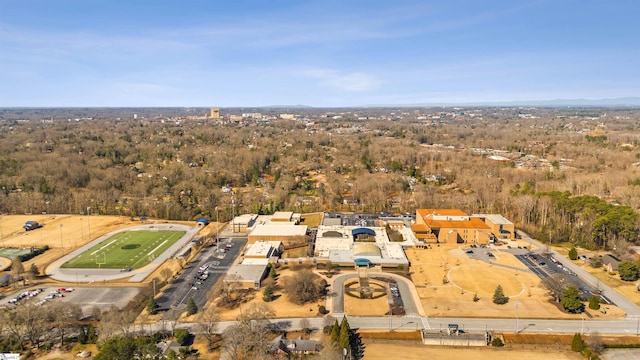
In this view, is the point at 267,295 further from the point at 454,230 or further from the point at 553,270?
the point at 553,270

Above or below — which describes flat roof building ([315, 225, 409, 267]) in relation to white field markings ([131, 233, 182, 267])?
above

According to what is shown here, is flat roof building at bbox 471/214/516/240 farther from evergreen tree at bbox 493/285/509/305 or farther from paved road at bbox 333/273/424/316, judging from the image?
paved road at bbox 333/273/424/316

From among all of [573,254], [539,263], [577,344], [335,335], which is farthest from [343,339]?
[573,254]

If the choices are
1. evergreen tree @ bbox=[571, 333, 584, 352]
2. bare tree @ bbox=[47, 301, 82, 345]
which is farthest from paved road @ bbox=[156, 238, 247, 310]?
evergreen tree @ bbox=[571, 333, 584, 352]

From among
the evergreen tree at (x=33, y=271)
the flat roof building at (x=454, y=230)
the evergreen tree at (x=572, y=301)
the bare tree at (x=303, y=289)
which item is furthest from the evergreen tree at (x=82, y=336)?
the evergreen tree at (x=572, y=301)

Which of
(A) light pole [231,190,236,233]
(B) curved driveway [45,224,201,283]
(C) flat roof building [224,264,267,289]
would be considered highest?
(A) light pole [231,190,236,233]

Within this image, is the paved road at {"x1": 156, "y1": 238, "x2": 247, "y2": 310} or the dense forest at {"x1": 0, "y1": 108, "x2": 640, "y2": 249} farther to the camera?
the dense forest at {"x1": 0, "y1": 108, "x2": 640, "y2": 249}

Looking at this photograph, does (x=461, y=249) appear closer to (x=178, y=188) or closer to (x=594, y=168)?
(x=178, y=188)
